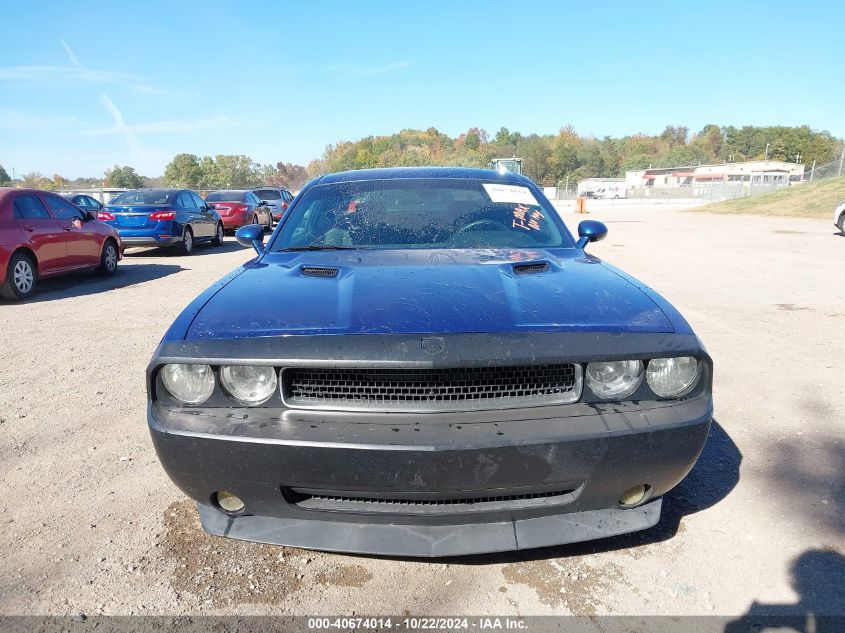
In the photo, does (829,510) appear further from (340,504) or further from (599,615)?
(340,504)

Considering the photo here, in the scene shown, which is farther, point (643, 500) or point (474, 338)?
point (643, 500)

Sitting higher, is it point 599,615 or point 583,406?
point 583,406

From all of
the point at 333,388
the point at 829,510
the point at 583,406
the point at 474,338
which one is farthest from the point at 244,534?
the point at 829,510

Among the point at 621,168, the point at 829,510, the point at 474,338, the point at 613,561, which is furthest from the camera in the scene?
the point at 621,168

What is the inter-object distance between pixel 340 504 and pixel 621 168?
13213cm

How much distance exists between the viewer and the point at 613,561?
7.50 feet

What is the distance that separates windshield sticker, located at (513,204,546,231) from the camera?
3352 mm

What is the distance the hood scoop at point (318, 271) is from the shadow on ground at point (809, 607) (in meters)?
2.00

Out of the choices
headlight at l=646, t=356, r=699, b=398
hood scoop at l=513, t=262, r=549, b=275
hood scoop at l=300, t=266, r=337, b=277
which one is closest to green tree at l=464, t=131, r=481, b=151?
hood scoop at l=513, t=262, r=549, b=275

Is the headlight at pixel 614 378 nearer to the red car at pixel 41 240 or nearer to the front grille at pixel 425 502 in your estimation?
the front grille at pixel 425 502

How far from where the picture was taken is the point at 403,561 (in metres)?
2.30

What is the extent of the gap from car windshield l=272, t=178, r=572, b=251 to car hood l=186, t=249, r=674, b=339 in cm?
36

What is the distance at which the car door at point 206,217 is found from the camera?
45.9 ft

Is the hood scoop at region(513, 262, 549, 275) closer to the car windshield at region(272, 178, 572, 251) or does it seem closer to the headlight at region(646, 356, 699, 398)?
the car windshield at region(272, 178, 572, 251)
